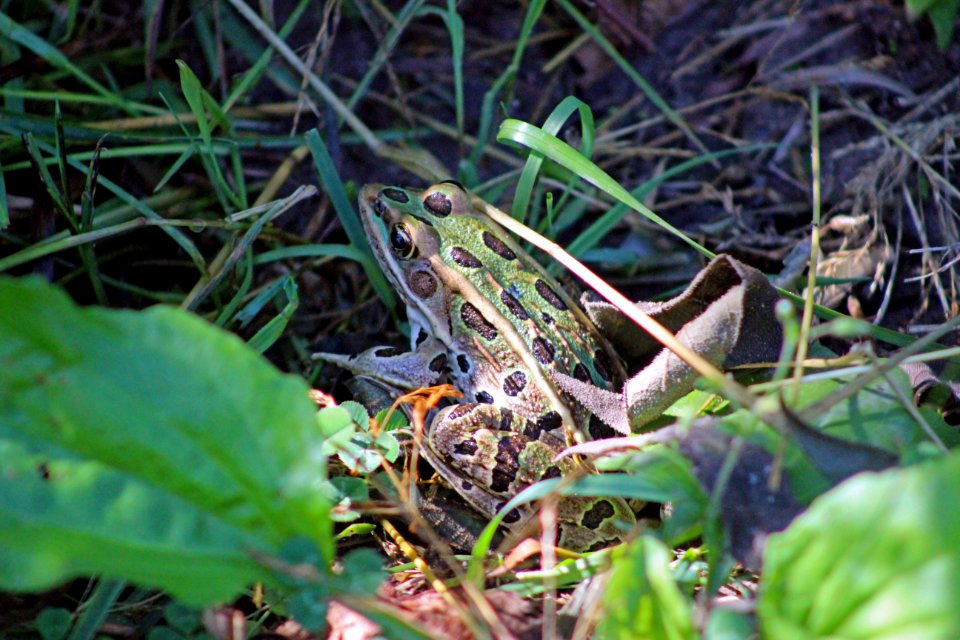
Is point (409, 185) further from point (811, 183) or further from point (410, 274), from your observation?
point (811, 183)

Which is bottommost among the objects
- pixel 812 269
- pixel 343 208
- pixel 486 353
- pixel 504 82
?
pixel 486 353

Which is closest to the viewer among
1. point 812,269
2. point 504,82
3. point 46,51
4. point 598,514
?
point 812,269

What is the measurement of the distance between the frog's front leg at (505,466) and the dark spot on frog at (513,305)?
0.36m

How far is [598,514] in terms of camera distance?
2.59 metres

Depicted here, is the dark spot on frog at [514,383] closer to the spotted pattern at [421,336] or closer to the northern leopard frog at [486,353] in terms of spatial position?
the northern leopard frog at [486,353]

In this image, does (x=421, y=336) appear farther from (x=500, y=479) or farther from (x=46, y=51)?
(x=46, y=51)

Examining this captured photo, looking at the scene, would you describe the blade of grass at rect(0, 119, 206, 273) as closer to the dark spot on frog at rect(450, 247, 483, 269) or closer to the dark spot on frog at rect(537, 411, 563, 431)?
the dark spot on frog at rect(450, 247, 483, 269)

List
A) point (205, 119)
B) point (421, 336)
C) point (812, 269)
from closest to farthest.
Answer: point (812, 269), point (205, 119), point (421, 336)

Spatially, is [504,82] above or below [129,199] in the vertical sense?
above

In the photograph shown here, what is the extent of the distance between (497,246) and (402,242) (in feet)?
1.27

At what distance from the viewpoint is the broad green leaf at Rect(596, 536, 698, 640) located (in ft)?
5.07

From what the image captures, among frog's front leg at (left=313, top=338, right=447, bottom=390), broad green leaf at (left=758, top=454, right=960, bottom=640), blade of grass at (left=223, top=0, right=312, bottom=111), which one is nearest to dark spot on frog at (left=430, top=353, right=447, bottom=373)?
frog's front leg at (left=313, top=338, right=447, bottom=390)

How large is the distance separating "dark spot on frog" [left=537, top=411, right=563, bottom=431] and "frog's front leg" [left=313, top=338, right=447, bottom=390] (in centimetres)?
58

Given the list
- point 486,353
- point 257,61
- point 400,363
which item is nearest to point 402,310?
point 400,363
